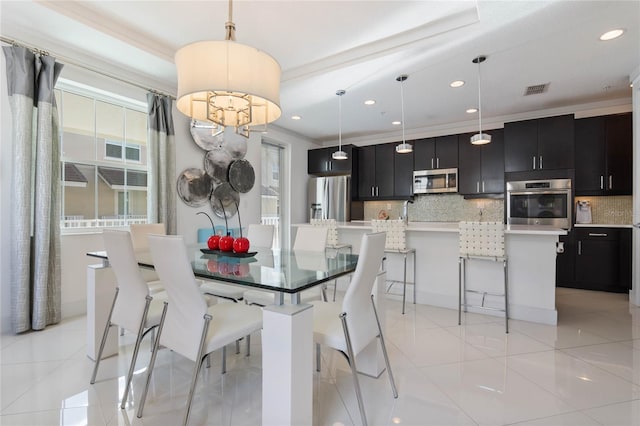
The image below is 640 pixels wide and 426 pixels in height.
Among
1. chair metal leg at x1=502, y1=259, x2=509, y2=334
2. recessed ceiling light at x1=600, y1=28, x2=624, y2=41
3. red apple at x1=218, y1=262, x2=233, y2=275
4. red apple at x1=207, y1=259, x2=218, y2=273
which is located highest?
recessed ceiling light at x1=600, y1=28, x2=624, y2=41

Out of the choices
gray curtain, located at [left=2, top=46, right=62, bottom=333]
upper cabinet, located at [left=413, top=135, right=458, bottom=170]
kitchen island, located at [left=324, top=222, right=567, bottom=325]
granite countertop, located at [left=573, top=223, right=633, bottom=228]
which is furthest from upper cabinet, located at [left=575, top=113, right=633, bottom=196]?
gray curtain, located at [left=2, top=46, right=62, bottom=333]

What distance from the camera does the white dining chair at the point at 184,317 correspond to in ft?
4.52

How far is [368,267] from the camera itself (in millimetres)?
1553

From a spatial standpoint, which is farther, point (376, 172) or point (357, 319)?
point (376, 172)

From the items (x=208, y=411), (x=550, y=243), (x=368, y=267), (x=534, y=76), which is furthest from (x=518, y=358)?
(x=534, y=76)

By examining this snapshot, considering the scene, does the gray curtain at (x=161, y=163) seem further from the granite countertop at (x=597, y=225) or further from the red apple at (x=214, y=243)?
the granite countertop at (x=597, y=225)

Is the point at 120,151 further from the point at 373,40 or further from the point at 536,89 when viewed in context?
the point at 536,89

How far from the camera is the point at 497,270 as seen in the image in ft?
10.5

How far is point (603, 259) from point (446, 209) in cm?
216

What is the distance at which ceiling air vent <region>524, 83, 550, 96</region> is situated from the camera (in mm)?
3768

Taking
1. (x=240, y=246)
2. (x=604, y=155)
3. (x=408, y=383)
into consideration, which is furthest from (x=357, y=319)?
(x=604, y=155)

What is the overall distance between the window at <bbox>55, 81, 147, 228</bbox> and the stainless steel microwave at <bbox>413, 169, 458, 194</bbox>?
4.21 metres

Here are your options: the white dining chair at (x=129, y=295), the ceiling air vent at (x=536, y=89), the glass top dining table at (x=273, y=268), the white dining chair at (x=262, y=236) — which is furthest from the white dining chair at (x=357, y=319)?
the ceiling air vent at (x=536, y=89)

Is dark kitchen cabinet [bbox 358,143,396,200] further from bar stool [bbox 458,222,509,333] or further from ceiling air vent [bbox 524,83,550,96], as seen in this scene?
bar stool [bbox 458,222,509,333]
